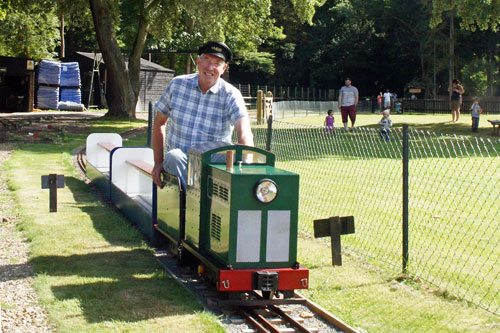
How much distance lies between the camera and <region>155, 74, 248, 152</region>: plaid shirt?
721cm

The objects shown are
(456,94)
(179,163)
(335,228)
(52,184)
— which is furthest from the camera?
(456,94)

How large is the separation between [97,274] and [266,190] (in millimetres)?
2181

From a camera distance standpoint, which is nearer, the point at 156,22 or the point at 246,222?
the point at 246,222

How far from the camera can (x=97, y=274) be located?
707cm

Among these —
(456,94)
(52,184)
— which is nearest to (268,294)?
(52,184)

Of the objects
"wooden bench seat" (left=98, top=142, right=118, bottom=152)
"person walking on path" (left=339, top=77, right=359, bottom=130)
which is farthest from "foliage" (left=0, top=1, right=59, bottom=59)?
"wooden bench seat" (left=98, top=142, right=118, bottom=152)

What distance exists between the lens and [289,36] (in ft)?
245

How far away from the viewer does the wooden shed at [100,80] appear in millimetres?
46219

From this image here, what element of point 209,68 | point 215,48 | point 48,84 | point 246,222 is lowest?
point 246,222

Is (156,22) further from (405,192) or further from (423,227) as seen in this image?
(405,192)

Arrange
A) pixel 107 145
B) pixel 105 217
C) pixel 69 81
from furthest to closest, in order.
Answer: pixel 69 81 < pixel 107 145 < pixel 105 217

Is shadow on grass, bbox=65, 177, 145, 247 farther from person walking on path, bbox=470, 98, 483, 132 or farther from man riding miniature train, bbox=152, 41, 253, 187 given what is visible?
person walking on path, bbox=470, 98, 483, 132

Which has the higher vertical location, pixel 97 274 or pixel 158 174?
pixel 158 174

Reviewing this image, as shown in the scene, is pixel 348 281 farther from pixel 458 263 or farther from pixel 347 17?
pixel 347 17
